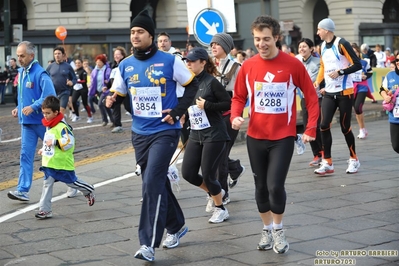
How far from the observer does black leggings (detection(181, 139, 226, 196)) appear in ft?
25.9

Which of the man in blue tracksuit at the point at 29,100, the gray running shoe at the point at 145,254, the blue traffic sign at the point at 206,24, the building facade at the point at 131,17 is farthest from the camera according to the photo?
the building facade at the point at 131,17

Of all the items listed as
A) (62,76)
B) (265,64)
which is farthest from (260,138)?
(62,76)

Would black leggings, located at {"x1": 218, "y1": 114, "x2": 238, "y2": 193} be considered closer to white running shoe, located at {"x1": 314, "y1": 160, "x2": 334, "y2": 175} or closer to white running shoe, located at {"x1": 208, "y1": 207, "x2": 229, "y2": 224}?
white running shoe, located at {"x1": 208, "y1": 207, "x2": 229, "y2": 224}

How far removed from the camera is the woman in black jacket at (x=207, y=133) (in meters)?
7.90

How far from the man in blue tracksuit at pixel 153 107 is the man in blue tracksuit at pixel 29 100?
9.19 feet

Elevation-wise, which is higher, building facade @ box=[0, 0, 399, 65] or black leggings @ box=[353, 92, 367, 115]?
building facade @ box=[0, 0, 399, 65]

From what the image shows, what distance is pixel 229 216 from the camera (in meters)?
8.20

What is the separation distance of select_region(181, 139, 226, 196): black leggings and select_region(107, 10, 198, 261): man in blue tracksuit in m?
1.08

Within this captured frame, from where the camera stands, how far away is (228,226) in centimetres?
773

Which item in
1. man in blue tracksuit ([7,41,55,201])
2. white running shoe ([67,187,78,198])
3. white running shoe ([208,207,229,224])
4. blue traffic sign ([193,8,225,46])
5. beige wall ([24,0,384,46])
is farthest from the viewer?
beige wall ([24,0,384,46])

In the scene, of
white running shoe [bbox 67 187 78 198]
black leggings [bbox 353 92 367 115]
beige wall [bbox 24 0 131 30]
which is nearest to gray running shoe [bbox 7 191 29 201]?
white running shoe [bbox 67 187 78 198]

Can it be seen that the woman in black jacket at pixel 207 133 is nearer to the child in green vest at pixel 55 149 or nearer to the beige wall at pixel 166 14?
the child in green vest at pixel 55 149

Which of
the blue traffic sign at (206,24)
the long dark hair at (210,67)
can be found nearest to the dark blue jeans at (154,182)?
the long dark hair at (210,67)

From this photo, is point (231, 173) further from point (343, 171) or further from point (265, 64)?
point (265, 64)
